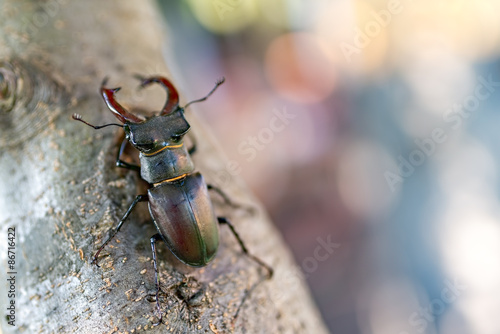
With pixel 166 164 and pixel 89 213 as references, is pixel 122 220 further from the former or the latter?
pixel 166 164

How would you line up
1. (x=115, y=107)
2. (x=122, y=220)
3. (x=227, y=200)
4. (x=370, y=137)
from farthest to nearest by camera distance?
(x=370, y=137) < (x=227, y=200) < (x=115, y=107) < (x=122, y=220)

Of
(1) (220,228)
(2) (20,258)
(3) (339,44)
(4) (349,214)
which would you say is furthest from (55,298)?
(3) (339,44)

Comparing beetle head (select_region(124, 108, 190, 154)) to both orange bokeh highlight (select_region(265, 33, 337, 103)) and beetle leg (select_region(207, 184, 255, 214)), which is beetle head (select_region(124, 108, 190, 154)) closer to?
beetle leg (select_region(207, 184, 255, 214))

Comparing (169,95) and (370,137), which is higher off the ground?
(169,95)

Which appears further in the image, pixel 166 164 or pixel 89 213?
pixel 166 164

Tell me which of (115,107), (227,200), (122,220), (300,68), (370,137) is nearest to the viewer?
(122,220)

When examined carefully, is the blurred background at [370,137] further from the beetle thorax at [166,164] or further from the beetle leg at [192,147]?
the beetle thorax at [166,164]

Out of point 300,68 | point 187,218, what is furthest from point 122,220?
point 300,68

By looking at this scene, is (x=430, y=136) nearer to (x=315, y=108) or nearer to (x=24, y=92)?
(x=315, y=108)
